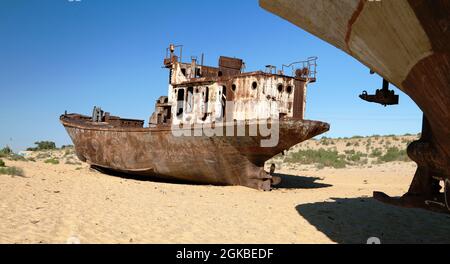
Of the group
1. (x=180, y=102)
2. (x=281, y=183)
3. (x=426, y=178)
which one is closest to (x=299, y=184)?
(x=281, y=183)

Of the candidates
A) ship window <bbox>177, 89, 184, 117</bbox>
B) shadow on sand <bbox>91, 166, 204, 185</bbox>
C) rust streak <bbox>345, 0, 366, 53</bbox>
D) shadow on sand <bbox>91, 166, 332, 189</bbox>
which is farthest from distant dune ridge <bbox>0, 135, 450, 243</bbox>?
rust streak <bbox>345, 0, 366, 53</bbox>

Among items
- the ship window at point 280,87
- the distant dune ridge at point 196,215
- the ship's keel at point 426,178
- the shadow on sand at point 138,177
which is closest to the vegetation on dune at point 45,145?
the shadow on sand at point 138,177

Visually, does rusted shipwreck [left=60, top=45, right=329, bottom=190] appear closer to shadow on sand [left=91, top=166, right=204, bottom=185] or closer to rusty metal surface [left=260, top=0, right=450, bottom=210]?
shadow on sand [left=91, top=166, right=204, bottom=185]

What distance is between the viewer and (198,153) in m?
13.3

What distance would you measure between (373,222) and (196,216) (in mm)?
3874

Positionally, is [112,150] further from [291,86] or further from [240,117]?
[291,86]

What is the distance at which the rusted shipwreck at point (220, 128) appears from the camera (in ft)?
40.0

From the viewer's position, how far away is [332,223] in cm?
797

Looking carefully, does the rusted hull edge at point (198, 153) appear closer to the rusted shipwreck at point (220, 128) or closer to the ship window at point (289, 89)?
the rusted shipwreck at point (220, 128)

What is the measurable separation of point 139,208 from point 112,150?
7.99m

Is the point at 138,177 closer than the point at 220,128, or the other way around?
the point at 220,128

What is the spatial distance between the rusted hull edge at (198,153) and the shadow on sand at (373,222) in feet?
9.14

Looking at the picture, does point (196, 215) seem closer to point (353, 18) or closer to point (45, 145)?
point (353, 18)
